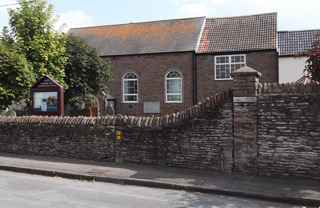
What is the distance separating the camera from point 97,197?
8617 mm

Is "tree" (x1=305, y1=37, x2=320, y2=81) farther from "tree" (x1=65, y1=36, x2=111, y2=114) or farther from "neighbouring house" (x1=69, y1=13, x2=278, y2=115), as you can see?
"neighbouring house" (x1=69, y1=13, x2=278, y2=115)

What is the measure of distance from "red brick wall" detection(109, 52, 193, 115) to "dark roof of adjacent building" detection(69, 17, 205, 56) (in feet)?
1.87

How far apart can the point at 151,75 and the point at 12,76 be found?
17.5 m

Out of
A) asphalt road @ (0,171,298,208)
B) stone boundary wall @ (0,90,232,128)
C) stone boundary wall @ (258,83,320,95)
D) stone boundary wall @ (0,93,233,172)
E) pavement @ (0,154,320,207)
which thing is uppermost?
stone boundary wall @ (258,83,320,95)

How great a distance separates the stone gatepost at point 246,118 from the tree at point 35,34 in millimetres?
10777

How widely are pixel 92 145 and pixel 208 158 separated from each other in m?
4.02

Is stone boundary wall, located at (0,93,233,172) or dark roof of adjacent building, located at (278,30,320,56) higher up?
dark roof of adjacent building, located at (278,30,320,56)

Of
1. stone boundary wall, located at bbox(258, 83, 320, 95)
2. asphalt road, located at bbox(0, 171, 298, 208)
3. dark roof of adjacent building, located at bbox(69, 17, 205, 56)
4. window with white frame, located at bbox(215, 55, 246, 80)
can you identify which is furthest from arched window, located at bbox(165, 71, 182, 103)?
asphalt road, located at bbox(0, 171, 298, 208)

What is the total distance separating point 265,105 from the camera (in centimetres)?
1045

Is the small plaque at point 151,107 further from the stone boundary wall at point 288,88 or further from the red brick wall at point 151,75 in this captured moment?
the stone boundary wall at point 288,88

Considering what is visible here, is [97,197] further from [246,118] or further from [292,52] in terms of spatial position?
[292,52]

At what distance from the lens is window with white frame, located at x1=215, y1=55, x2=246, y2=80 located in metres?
31.0

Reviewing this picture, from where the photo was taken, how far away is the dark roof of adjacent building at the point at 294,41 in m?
30.7

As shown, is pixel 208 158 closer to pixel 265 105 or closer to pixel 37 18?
pixel 265 105
